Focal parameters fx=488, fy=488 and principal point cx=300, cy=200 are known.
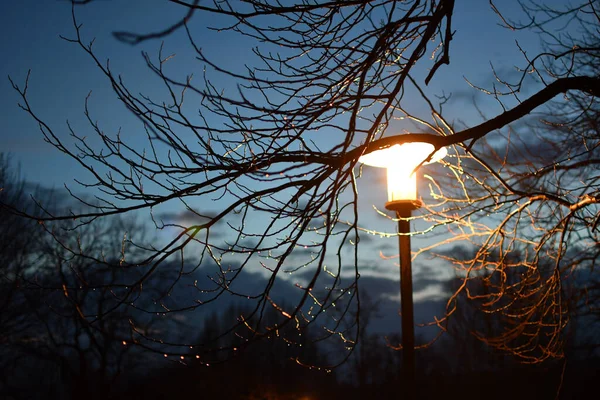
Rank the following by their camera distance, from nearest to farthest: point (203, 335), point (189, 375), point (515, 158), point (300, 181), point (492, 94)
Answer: point (300, 181), point (492, 94), point (515, 158), point (189, 375), point (203, 335)

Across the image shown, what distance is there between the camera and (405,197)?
3775 mm

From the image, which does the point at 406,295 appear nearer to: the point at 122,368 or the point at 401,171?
the point at 401,171

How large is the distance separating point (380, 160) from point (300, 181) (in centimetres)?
95

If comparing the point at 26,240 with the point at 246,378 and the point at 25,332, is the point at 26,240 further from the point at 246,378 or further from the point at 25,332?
the point at 246,378

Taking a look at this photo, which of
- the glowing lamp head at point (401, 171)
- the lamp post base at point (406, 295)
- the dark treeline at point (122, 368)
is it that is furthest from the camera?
the dark treeline at point (122, 368)

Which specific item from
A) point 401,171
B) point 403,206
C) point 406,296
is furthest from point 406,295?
point 401,171

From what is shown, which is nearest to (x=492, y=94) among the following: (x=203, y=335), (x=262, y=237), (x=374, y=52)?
(x=374, y=52)

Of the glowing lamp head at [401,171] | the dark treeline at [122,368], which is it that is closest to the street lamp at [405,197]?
the glowing lamp head at [401,171]

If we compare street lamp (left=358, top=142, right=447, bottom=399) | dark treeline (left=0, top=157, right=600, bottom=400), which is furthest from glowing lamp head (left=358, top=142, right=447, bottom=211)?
dark treeline (left=0, top=157, right=600, bottom=400)

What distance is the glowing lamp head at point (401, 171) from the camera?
3.49 meters

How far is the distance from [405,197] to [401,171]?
0.68ft

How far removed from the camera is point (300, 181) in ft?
9.33

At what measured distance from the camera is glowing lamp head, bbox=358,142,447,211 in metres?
3.49

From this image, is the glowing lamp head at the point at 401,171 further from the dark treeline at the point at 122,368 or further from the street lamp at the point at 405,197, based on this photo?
the dark treeline at the point at 122,368
